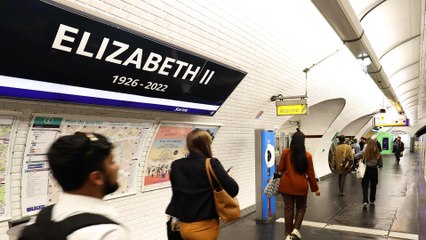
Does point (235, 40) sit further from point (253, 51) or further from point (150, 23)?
point (150, 23)

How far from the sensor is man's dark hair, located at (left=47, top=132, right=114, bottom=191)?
1151mm

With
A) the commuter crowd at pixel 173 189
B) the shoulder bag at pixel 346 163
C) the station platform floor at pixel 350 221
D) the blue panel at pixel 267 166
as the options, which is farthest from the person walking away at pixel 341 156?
the blue panel at pixel 267 166

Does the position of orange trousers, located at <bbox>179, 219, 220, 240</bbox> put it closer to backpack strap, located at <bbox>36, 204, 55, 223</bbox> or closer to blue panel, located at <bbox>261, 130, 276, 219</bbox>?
backpack strap, located at <bbox>36, 204, 55, 223</bbox>

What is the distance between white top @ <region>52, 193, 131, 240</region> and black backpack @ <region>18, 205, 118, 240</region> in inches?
0.6

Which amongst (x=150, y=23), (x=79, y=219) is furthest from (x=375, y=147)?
(x=79, y=219)

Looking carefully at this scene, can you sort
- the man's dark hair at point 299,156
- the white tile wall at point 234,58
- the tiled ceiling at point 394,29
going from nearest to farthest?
the white tile wall at point 234,58, the man's dark hair at point 299,156, the tiled ceiling at point 394,29

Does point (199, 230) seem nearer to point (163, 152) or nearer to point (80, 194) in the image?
point (80, 194)

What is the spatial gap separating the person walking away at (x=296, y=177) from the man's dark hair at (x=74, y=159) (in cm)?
376

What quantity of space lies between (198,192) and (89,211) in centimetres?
163

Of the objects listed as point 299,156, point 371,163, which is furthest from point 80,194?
point 371,163

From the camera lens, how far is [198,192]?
2713mm

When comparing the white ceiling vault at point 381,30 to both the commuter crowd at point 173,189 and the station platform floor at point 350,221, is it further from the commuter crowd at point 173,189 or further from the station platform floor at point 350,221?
the station platform floor at point 350,221

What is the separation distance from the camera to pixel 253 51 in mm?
5656

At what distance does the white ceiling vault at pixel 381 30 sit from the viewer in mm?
4086
